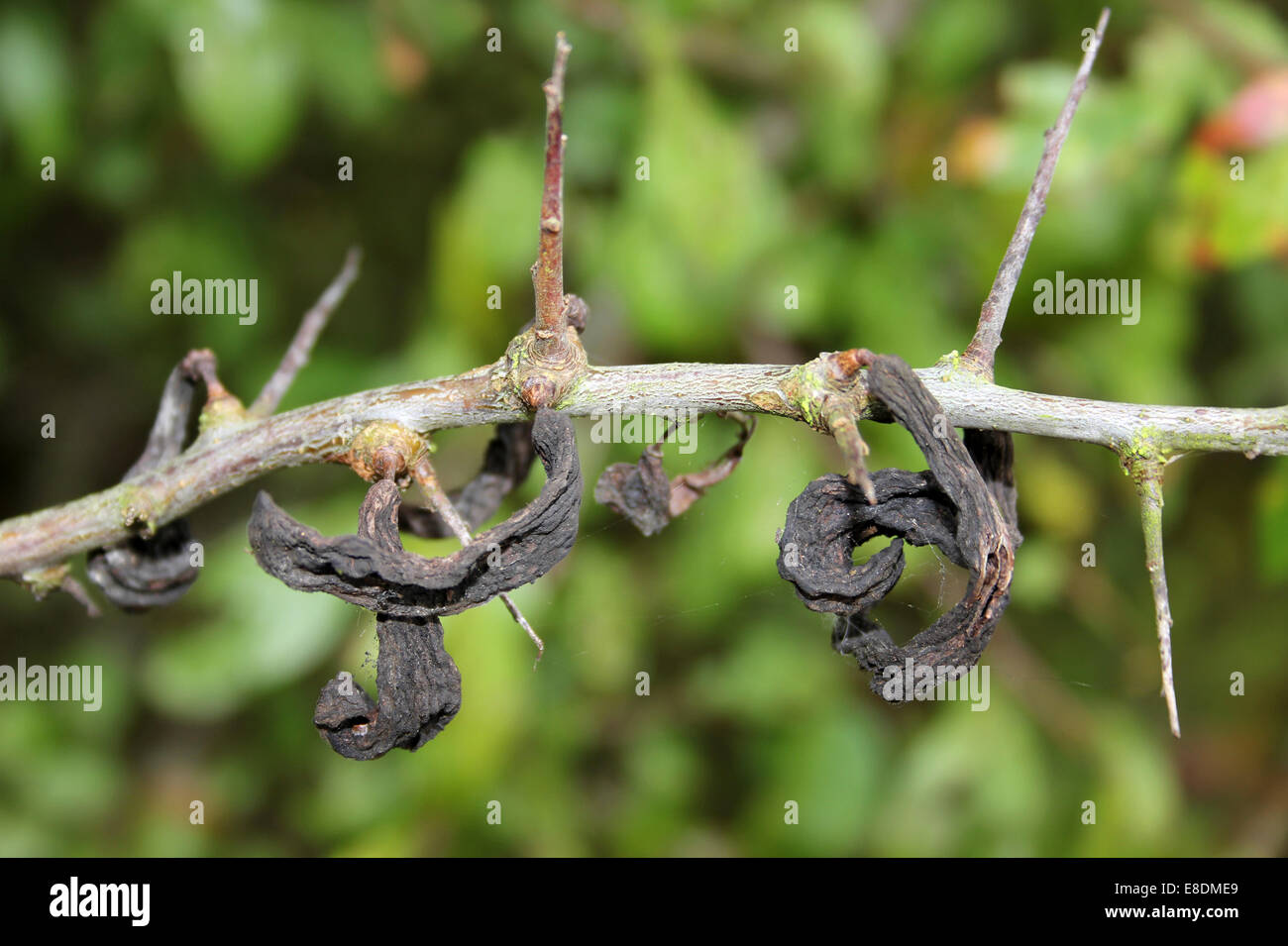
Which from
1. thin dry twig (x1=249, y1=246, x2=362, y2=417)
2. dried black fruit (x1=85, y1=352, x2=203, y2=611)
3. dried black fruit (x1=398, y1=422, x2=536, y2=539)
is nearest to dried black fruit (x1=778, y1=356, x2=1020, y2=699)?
dried black fruit (x1=398, y1=422, x2=536, y2=539)

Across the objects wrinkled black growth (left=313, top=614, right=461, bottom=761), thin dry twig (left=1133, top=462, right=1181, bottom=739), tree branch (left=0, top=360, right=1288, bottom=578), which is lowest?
wrinkled black growth (left=313, top=614, right=461, bottom=761)

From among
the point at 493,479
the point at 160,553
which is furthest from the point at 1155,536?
the point at 160,553

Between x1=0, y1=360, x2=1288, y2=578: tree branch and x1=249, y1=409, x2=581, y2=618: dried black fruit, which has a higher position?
x1=0, y1=360, x2=1288, y2=578: tree branch

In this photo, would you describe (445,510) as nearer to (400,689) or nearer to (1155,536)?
(400,689)

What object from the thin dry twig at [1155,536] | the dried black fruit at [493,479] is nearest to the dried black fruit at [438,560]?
the dried black fruit at [493,479]

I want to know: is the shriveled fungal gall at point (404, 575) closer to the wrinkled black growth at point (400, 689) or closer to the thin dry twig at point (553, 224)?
the wrinkled black growth at point (400, 689)

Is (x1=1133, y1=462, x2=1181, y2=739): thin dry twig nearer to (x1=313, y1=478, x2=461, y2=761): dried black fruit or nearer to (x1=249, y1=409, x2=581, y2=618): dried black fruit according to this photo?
(x1=249, y1=409, x2=581, y2=618): dried black fruit
